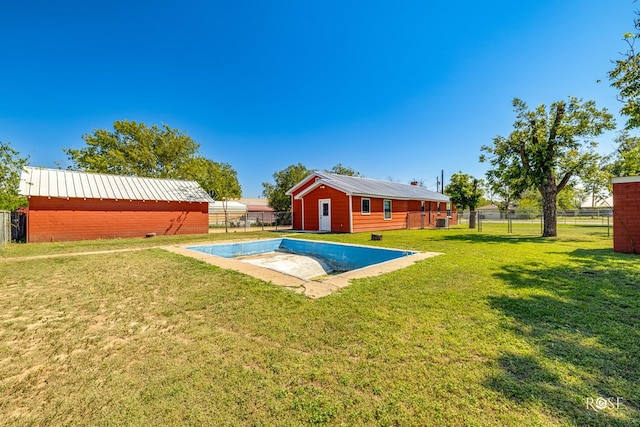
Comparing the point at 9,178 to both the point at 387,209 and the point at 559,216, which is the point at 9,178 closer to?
the point at 387,209

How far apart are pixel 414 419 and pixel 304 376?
93 centimetres

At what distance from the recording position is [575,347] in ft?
8.68

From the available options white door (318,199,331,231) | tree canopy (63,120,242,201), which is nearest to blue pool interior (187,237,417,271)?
white door (318,199,331,231)

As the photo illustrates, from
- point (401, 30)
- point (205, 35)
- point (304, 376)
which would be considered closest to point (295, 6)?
point (401, 30)

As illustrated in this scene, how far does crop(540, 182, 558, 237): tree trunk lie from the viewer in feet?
43.2

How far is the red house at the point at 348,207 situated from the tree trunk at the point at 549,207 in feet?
26.3

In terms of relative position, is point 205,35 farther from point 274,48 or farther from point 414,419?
point 414,419

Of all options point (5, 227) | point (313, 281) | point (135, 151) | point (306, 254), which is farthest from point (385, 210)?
point (135, 151)

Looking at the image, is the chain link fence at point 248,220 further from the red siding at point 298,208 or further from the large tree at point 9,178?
the large tree at point 9,178

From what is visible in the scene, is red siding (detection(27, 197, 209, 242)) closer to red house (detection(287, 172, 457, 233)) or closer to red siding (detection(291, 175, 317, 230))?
red siding (detection(291, 175, 317, 230))

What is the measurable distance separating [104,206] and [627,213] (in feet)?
72.4

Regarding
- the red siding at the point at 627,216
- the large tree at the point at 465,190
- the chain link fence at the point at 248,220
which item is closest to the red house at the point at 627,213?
the red siding at the point at 627,216

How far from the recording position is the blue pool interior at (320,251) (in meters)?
9.23

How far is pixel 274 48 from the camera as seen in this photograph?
15438mm
